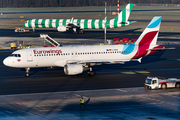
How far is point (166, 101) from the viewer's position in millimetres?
34875

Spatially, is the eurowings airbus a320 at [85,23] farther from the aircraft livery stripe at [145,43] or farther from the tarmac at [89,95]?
the aircraft livery stripe at [145,43]

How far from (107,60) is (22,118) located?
21368 millimetres

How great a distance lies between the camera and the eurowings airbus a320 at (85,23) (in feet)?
373

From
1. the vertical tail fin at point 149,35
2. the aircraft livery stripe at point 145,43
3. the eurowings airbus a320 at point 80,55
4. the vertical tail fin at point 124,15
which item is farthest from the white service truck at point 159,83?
the vertical tail fin at point 124,15

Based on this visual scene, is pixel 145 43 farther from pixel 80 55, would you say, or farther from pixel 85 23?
pixel 85 23

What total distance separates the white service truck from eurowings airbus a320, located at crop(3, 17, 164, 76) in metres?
6.33

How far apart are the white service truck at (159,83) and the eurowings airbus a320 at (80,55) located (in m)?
6.33

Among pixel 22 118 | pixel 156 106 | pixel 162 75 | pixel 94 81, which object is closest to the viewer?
pixel 22 118

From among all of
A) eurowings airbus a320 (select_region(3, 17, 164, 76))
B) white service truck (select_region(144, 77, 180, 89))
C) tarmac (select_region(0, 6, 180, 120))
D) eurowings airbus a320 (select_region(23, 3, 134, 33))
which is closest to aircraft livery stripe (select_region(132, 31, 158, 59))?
eurowings airbus a320 (select_region(3, 17, 164, 76))

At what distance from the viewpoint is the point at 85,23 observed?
118 m

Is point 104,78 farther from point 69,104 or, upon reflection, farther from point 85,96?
point 69,104

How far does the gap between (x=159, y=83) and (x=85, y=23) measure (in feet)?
262

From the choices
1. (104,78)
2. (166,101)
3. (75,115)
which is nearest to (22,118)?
(75,115)

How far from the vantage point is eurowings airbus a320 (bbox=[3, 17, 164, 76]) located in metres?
46.9
